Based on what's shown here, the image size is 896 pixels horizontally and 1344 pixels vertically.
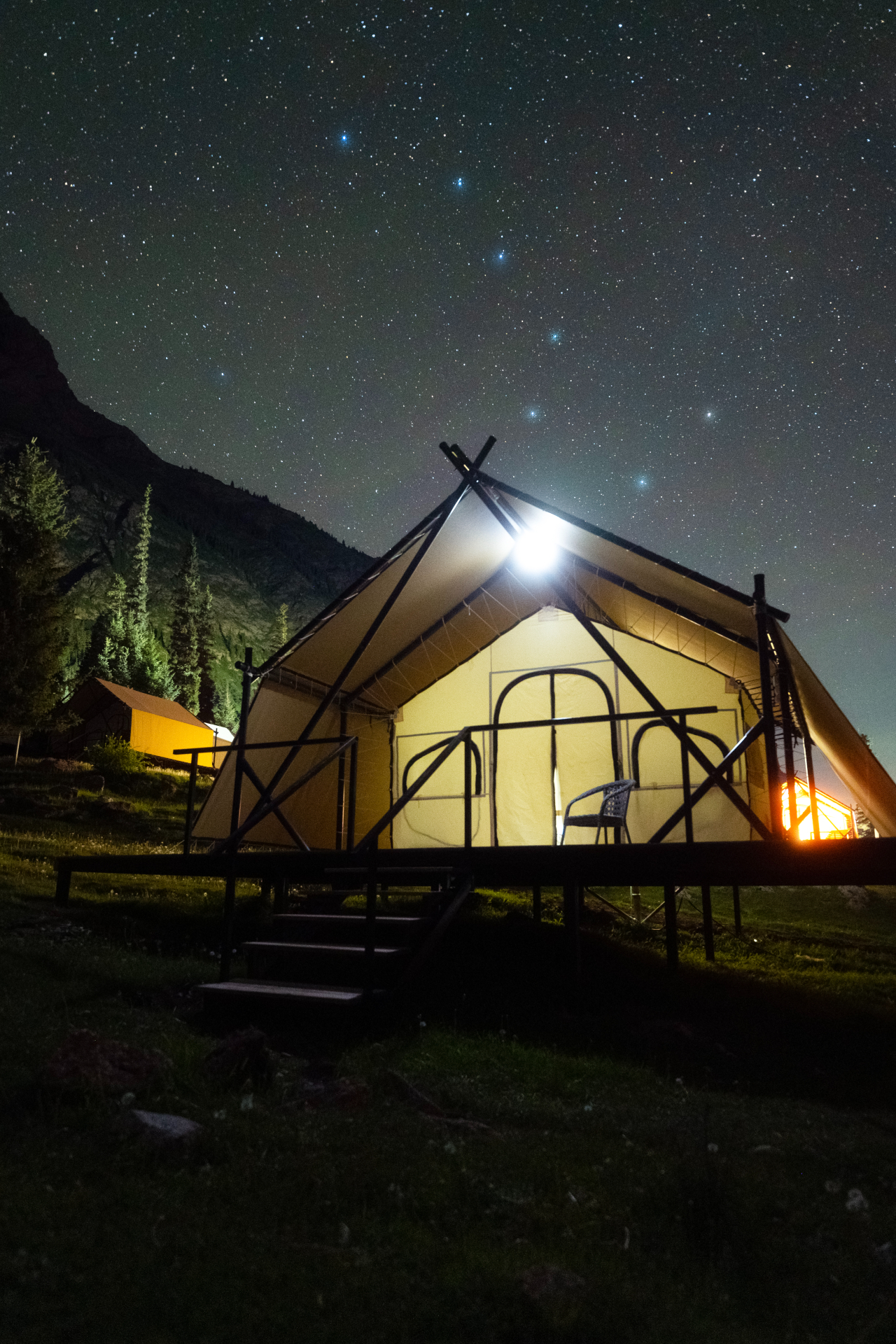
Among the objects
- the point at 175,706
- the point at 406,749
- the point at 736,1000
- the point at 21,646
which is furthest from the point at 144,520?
the point at 736,1000

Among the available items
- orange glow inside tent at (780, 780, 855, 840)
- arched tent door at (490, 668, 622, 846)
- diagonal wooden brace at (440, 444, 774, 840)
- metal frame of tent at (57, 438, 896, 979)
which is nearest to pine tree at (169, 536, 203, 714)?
orange glow inside tent at (780, 780, 855, 840)

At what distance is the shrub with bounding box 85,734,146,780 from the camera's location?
24328 mm

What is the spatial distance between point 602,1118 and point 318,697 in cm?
777

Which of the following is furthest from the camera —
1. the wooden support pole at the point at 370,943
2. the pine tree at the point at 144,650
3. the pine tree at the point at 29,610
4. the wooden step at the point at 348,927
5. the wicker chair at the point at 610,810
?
the pine tree at the point at 144,650

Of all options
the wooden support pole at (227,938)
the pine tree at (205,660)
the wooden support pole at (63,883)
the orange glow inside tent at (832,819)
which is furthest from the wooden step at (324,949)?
the pine tree at (205,660)

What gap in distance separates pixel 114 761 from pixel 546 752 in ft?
55.6

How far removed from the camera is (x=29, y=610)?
3155 centimetres

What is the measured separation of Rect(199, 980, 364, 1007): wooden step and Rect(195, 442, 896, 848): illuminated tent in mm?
2206

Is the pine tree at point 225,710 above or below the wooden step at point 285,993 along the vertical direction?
above

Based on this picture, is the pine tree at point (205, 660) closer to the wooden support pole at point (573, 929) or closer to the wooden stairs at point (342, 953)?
the wooden stairs at point (342, 953)

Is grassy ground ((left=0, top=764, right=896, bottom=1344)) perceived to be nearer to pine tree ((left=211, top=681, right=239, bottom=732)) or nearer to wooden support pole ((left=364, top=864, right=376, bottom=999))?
wooden support pole ((left=364, top=864, right=376, bottom=999))

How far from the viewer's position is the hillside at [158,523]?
91500 millimetres

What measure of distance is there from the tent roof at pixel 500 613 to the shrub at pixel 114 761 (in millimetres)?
14636

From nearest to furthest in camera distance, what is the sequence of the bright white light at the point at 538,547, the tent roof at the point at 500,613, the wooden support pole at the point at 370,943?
the wooden support pole at the point at 370,943 → the tent roof at the point at 500,613 → the bright white light at the point at 538,547
